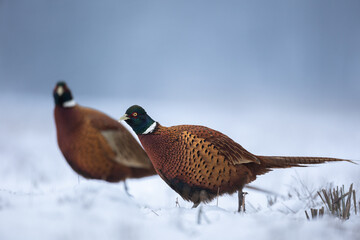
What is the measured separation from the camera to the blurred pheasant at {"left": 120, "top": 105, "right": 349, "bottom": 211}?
272cm

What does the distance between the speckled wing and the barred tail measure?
11cm

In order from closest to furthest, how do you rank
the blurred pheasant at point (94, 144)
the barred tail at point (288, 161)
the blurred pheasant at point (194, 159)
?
1. the blurred pheasant at point (194, 159)
2. the barred tail at point (288, 161)
3. the blurred pheasant at point (94, 144)

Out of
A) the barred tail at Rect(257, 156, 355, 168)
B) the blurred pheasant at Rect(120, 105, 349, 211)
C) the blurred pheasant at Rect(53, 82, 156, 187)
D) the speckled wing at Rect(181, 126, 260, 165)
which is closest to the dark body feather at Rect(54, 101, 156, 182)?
the blurred pheasant at Rect(53, 82, 156, 187)

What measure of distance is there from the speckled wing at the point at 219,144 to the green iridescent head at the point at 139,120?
0.94 ft

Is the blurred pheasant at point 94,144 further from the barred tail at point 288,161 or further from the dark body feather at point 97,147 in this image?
the barred tail at point 288,161

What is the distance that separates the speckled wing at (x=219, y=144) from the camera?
2.80 metres

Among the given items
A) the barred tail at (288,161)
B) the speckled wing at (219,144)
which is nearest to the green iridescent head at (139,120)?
the speckled wing at (219,144)

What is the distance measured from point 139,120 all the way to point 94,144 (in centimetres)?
83

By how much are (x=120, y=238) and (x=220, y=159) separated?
3.82 ft

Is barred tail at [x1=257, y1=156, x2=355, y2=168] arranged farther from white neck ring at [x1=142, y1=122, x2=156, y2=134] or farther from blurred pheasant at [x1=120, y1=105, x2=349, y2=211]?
white neck ring at [x1=142, y1=122, x2=156, y2=134]

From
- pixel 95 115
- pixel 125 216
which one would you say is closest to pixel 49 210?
pixel 125 216

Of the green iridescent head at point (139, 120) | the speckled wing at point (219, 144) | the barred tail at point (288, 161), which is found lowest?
the barred tail at point (288, 161)

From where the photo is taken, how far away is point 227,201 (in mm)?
3389

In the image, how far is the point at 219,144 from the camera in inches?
112
